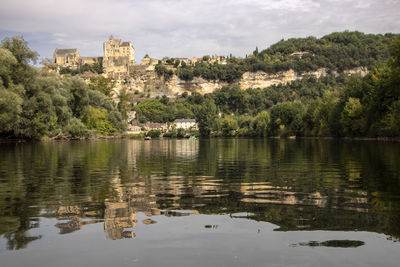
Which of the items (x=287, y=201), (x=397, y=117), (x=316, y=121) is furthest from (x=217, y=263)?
(x=316, y=121)

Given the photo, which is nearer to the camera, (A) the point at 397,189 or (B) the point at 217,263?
(B) the point at 217,263

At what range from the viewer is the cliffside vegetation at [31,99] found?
38.6 m

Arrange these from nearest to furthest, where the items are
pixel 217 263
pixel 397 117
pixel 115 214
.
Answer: pixel 217 263 < pixel 115 214 < pixel 397 117

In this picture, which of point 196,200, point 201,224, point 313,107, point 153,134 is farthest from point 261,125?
point 201,224

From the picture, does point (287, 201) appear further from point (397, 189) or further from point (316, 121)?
point (316, 121)

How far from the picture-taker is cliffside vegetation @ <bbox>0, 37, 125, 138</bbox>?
127 feet

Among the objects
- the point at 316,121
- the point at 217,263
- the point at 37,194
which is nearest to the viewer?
the point at 217,263

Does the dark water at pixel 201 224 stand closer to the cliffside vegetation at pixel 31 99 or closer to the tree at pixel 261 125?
the cliffside vegetation at pixel 31 99

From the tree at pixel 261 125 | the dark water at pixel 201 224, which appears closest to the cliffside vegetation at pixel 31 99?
the dark water at pixel 201 224

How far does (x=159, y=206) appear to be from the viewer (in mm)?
8344

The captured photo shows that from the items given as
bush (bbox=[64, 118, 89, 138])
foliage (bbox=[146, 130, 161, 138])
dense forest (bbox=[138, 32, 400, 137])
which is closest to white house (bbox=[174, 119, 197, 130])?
dense forest (bbox=[138, 32, 400, 137])

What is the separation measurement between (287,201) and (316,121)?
2872 inches

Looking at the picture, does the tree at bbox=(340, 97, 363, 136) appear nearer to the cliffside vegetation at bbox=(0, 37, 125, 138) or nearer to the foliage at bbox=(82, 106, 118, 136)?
the cliffside vegetation at bbox=(0, 37, 125, 138)

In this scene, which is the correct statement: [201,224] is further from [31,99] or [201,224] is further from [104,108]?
[104,108]
